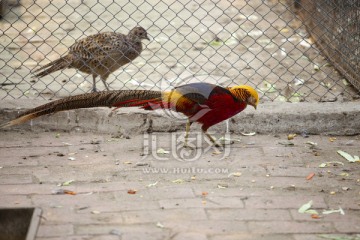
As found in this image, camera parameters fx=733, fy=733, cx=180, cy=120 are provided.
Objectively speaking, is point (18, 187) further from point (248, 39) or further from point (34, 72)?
point (248, 39)

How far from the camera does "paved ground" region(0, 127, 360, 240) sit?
401cm

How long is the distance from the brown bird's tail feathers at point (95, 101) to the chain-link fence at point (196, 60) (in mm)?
1142

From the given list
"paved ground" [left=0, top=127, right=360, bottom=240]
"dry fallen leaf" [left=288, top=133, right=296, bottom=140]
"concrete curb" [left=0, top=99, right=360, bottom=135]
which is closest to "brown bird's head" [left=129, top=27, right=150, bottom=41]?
"concrete curb" [left=0, top=99, right=360, bottom=135]

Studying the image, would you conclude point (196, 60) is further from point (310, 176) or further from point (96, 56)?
point (310, 176)

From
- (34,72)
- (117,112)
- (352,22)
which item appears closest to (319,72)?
(352,22)

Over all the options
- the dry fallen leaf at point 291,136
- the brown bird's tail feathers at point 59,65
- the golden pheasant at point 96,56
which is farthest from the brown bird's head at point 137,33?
the dry fallen leaf at point 291,136

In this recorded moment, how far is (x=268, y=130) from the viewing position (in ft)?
18.9

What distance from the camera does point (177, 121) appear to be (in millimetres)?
5758

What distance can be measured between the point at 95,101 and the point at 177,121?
2.90ft

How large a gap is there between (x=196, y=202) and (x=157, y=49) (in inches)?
136

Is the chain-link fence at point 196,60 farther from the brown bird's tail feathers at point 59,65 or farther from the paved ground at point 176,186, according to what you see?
the paved ground at point 176,186

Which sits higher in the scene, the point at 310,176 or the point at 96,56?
the point at 96,56

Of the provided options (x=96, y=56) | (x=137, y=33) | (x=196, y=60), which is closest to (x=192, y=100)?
(x=96, y=56)

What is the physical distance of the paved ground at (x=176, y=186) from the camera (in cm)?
401
